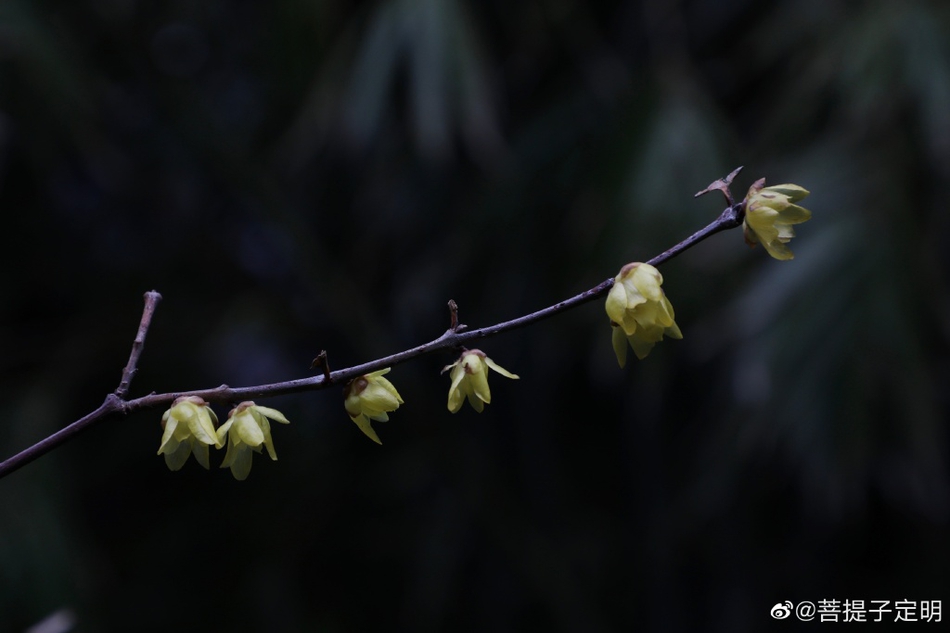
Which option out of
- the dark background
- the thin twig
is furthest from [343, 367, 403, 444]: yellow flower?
the dark background

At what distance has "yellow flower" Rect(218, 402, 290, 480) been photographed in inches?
17.2

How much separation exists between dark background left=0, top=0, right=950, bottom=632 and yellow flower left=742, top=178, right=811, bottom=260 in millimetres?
858

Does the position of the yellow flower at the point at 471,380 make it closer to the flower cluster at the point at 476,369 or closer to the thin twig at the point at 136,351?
the flower cluster at the point at 476,369

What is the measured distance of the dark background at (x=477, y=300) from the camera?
1.33m

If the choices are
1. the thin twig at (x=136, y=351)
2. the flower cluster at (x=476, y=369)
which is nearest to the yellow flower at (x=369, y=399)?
the flower cluster at (x=476, y=369)

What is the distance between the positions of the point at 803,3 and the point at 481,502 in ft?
3.81

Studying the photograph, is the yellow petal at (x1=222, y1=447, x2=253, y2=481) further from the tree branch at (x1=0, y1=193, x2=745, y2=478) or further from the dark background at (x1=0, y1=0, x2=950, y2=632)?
the dark background at (x1=0, y1=0, x2=950, y2=632)

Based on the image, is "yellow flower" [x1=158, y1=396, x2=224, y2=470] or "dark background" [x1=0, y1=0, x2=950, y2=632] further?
"dark background" [x1=0, y1=0, x2=950, y2=632]

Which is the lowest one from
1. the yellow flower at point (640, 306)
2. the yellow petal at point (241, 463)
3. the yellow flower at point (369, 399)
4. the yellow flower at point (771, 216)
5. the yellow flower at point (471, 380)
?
the yellow petal at point (241, 463)

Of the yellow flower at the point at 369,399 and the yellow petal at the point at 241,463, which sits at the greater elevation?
the yellow flower at the point at 369,399

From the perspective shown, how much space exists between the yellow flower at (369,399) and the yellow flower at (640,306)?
0.12 meters

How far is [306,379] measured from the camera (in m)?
0.38

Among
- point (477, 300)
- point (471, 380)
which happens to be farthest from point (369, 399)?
point (477, 300)

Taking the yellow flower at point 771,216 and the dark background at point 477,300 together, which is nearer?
the yellow flower at point 771,216
